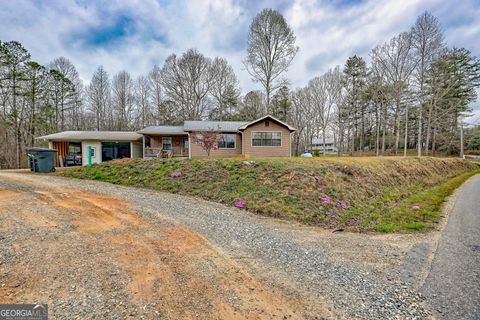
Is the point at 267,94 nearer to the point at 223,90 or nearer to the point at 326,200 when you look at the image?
the point at 223,90

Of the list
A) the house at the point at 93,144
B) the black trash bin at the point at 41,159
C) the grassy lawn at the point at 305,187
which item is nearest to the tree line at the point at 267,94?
the house at the point at 93,144

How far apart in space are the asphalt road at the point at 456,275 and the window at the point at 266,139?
13.5 meters

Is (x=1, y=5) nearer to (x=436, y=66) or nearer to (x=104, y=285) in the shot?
(x=104, y=285)

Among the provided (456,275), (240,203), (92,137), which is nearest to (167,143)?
(92,137)

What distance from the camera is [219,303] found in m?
2.40

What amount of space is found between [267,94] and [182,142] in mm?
11400

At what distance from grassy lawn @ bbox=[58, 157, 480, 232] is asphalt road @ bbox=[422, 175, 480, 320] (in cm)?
78

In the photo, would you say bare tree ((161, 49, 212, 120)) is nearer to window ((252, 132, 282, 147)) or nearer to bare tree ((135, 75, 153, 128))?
bare tree ((135, 75, 153, 128))

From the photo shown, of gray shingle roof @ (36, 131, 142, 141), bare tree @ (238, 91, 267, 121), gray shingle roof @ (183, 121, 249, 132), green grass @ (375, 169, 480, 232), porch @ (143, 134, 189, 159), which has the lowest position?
green grass @ (375, 169, 480, 232)

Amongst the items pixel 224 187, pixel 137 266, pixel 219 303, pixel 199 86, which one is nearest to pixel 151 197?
pixel 224 187

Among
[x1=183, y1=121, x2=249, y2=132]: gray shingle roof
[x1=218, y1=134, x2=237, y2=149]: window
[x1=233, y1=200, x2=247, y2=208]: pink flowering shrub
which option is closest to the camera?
[x1=233, y1=200, x2=247, y2=208]: pink flowering shrub

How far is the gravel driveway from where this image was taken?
7.73 feet

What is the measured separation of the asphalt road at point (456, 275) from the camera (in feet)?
8.05

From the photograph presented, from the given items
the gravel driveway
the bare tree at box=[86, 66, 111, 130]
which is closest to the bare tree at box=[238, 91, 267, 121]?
the bare tree at box=[86, 66, 111, 130]
